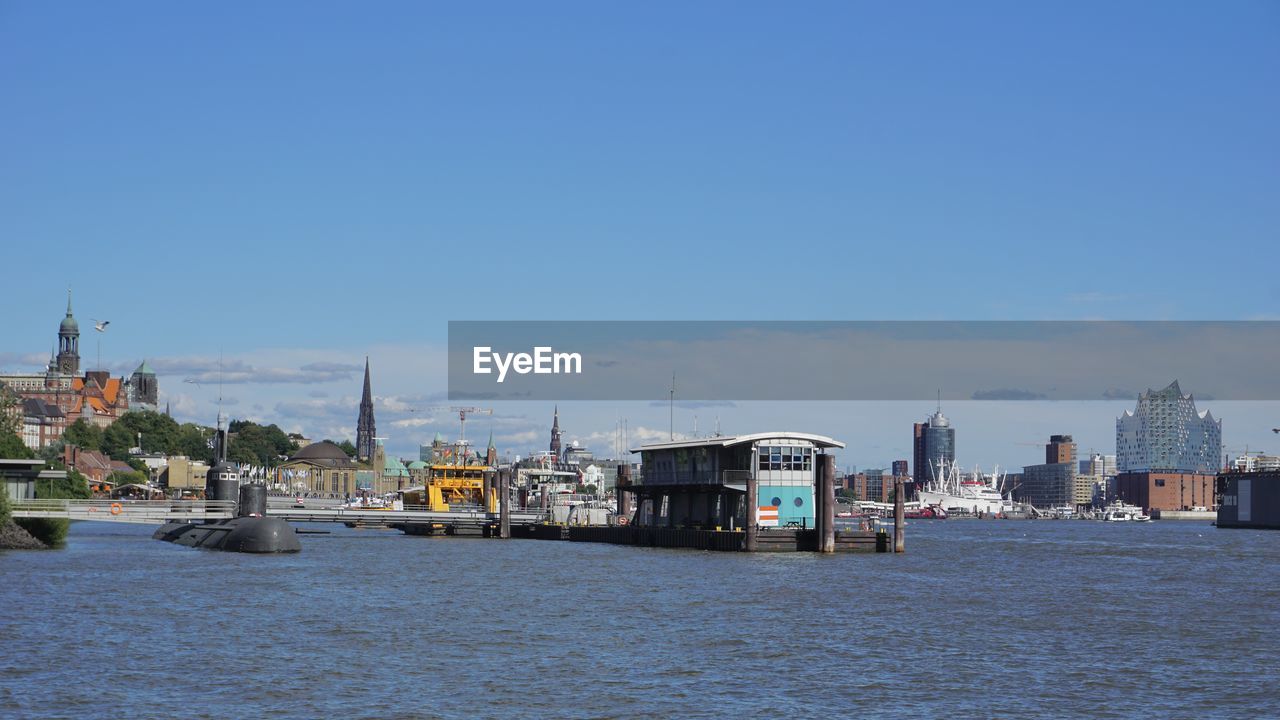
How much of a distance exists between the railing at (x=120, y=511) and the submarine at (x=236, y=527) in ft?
3.12

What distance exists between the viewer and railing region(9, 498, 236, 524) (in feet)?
327

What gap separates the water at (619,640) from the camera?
39.6 metres

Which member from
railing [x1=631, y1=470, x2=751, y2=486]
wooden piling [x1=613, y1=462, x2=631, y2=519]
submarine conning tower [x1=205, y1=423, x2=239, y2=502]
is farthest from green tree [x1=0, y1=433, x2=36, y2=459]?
railing [x1=631, y1=470, x2=751, y2=486]

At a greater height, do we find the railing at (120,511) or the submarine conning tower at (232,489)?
the submarine conning tower at (232,489)

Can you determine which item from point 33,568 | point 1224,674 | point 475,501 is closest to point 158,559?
point 33,568

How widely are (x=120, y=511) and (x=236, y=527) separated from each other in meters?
14.9

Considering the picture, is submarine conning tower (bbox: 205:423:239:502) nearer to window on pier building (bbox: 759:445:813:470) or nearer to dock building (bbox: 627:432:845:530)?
dock building (bbox: 627:432:845:530)

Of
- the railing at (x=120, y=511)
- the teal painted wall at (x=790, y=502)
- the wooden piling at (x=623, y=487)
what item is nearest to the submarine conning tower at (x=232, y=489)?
the railing at (x=120, y=511)

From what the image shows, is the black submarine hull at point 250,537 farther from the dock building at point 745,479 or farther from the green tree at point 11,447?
the green tree at point 11,447

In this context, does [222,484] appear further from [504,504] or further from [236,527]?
[504,504]

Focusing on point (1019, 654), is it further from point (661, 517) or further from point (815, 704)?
point (661, 517)

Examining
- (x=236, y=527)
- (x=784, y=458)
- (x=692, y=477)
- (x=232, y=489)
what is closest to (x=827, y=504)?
(x=784, y=458)

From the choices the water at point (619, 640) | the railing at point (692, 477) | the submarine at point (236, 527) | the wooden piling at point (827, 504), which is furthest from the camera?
the railing at point (692, 477)

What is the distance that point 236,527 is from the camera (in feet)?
339
